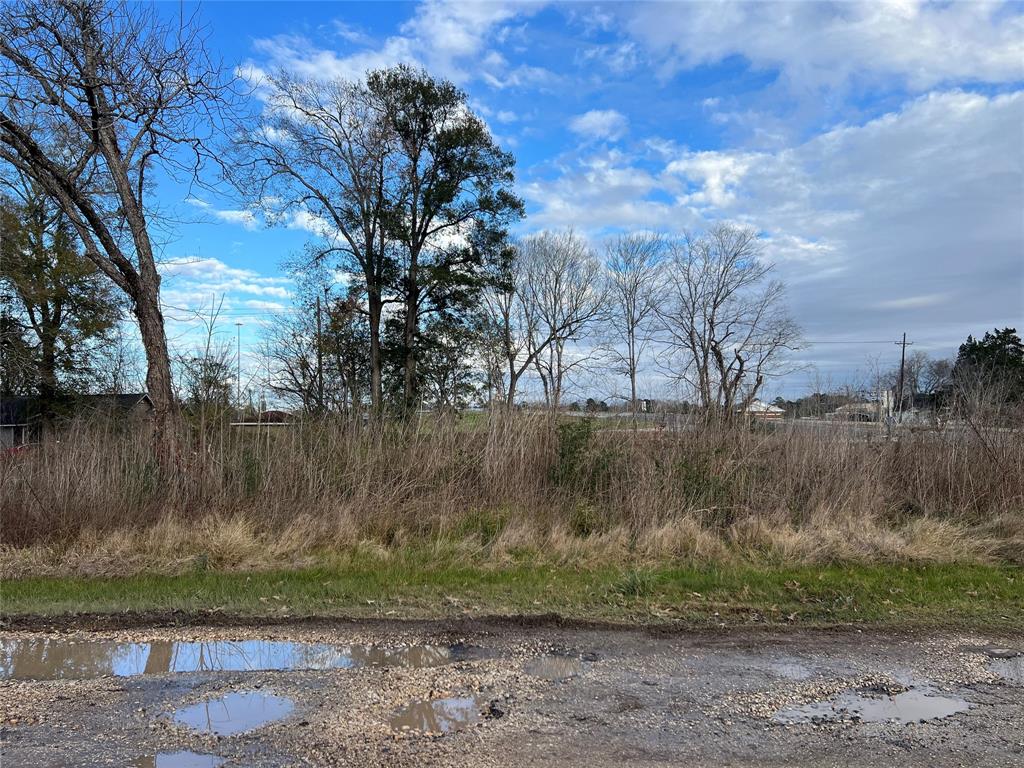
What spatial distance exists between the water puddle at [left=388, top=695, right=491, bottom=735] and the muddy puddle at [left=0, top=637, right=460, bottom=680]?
78 cm

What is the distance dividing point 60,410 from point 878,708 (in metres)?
31.9

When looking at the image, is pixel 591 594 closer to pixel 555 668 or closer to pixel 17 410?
pixel 555 668

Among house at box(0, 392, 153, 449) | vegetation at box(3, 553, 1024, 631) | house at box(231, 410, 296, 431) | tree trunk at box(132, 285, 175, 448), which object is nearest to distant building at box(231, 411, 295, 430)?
house at box(231, 410, 296, 431)

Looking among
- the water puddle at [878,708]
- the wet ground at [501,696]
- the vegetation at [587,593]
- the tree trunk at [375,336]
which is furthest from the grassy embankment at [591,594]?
the tree trunk at [375,336]

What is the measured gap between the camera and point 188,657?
5.50 m

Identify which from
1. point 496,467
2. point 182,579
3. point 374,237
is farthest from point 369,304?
point 182,579

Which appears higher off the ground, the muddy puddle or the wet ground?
the wet ground

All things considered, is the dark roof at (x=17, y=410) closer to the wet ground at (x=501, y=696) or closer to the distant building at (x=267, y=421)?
the distant building at (x=267, y=421)

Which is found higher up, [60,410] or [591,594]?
[60,410]

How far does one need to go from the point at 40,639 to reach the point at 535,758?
16.0ft

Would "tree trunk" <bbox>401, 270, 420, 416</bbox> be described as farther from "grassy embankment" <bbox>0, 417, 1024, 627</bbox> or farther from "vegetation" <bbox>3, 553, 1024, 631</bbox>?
"vegetation" <bbox>3, 553, 1024, 631</bbox>

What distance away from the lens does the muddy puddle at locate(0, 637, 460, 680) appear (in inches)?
205

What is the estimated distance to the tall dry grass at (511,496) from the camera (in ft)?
30.2

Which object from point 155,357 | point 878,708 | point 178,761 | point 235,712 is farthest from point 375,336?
point 878,708
